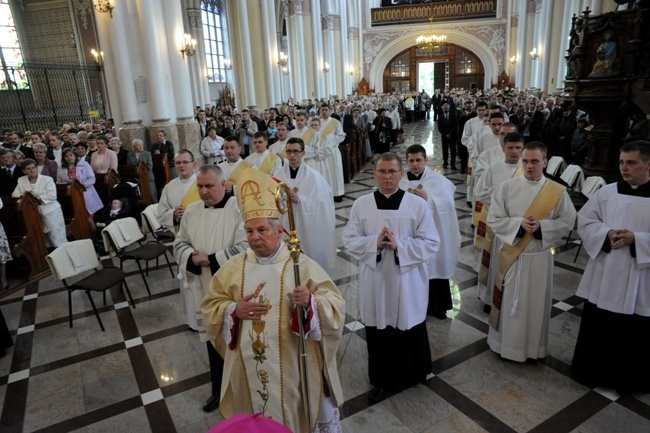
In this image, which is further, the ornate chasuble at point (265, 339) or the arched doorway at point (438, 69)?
the arched doorway at point (438, 69)

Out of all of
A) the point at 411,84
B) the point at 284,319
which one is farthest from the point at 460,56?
the point at 284,319

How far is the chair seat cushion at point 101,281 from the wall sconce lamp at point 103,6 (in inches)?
282

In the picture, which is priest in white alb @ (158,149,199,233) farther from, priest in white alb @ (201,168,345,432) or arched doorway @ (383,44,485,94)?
arched doorway @ (383,44,485,94)

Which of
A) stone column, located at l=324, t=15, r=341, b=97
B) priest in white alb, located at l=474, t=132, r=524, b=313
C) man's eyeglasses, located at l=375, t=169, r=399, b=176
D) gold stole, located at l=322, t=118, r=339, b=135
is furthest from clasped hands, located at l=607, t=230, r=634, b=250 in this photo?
stone column, located at l=324, t=15, r=341, b=97

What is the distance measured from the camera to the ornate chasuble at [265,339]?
261cm

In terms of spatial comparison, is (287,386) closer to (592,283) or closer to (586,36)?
(592,283)

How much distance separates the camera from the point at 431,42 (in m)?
34.4

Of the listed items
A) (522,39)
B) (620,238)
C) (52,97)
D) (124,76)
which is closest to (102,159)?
(124,76)

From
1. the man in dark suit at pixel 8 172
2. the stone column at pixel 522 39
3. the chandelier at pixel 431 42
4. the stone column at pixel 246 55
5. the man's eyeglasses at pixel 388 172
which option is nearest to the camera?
the man's eyeglasses at pixel 388 172

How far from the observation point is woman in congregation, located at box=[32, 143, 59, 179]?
8.39m

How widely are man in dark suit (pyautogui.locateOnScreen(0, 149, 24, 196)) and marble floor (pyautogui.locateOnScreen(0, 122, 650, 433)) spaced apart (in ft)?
9.17

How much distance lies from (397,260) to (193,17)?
84.9 ft

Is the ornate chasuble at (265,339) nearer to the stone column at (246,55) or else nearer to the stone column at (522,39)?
the stone column at (246,55)

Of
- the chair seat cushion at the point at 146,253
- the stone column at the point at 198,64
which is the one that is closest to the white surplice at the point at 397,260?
the chair seat cushion at the point at 146,253
